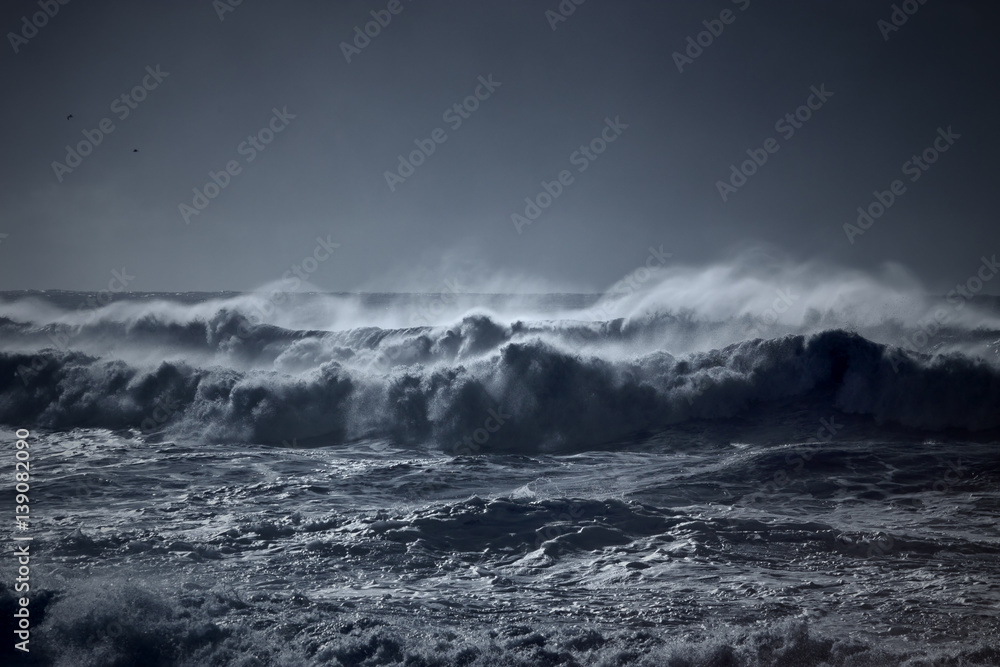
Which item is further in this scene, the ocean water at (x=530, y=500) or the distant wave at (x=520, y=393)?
the distant wave at (x=520, y=393)

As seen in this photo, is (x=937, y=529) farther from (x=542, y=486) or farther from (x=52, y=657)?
(x=52, y=657)

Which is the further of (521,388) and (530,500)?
(521,388)

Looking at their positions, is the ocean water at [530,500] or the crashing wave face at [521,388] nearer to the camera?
the ocean water at [530,500]

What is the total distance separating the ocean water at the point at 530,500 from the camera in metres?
5.91

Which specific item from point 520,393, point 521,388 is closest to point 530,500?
point 520,393

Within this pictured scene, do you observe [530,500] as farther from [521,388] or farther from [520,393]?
[521,388]

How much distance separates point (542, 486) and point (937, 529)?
17.0 ft

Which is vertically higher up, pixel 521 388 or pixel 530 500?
pixel 521 388

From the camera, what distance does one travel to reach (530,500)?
9977 mm

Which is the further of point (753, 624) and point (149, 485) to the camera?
point (149, 485)

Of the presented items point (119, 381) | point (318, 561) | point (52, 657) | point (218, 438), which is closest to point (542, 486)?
point (318, 561)

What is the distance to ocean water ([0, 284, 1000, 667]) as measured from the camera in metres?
5.91

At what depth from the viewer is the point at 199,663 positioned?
560 cm

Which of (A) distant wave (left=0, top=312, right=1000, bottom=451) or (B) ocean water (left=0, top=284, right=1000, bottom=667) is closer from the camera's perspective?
(B) ocean water (left=0, top=284, right=1000, bottom=667)
